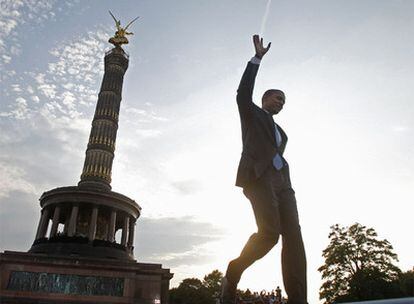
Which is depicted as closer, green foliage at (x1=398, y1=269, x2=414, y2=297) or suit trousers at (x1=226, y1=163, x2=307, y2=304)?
suit trousers at (x1=226, y1=163, x2=307, y2=304)

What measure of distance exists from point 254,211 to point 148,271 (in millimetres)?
21127

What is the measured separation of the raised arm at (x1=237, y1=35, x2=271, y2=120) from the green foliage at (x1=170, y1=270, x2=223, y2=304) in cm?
5279

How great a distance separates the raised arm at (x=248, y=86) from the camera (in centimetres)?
366

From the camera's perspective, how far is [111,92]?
125ft

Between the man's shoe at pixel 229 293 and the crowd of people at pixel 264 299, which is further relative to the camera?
the crowd of people at pixel 264 299

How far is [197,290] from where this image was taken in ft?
203

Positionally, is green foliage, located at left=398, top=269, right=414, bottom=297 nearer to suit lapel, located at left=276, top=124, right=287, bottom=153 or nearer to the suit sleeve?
suit lapel, located at left=276, top=124, right=287, bottom=153

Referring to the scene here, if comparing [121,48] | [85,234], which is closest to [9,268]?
[85,234]

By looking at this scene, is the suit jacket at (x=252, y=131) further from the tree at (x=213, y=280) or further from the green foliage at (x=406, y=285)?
the tree at (x=213, y=280)

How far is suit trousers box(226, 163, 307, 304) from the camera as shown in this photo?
3174 millimetres

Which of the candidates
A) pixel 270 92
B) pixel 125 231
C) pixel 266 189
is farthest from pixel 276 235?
pixel 125 231

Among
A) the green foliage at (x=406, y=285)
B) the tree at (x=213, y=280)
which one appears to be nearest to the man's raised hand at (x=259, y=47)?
the green foliage at (x=406, y=285)

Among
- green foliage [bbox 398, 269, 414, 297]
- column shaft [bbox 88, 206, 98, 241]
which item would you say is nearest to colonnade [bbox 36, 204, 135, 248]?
column shaft [bbox 88, 206, 98, 241]

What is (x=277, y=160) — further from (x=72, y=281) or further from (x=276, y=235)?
(x=72, y=281)
